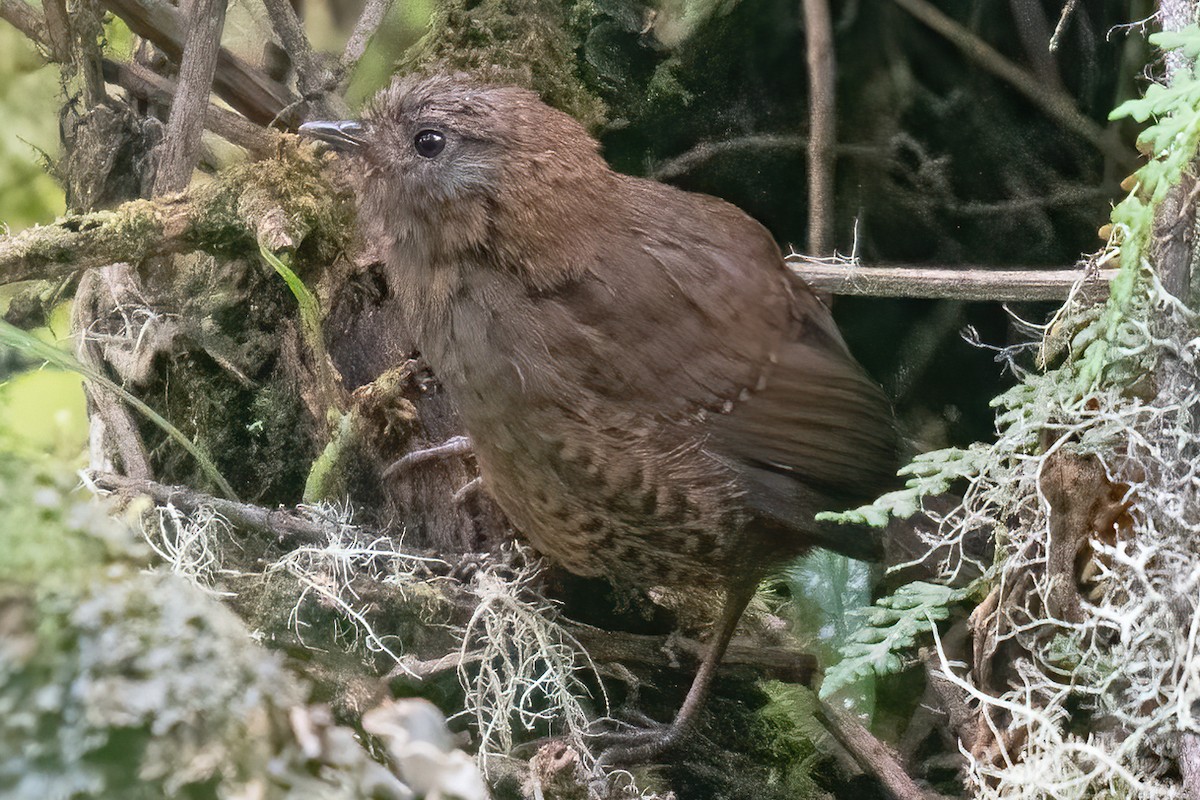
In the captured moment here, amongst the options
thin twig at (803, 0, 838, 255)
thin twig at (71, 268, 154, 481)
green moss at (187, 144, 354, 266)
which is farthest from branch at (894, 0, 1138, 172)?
thin twig at (71, 268, 154, 481)

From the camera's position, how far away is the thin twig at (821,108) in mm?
1883

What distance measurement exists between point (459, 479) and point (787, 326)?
1.75 feet

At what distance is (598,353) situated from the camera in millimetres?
1293

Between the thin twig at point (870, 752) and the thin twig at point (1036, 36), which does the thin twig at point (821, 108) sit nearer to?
the thin twig at point (1036, 36)

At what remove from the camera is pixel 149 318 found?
4.98ft

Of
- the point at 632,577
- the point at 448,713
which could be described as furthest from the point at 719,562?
the point at 448,713

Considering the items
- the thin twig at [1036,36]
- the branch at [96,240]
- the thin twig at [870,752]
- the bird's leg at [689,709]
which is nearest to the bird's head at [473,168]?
the branch at [96,240]

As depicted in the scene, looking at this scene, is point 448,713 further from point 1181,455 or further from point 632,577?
point 1181,455

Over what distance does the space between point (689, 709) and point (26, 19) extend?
1290 mm

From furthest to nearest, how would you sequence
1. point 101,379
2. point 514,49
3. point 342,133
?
1. point 514,49
2. point 342,133
3. point 101,379

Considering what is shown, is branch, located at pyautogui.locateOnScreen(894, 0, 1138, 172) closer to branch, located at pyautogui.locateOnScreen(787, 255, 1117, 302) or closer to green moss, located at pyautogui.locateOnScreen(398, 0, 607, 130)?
branch, located at pyautogui.locateOnScreen(787, 255, 1117, 302)

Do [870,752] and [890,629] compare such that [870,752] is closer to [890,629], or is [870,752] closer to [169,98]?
[890,629]

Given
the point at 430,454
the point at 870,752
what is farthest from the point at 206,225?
the point at 870,752

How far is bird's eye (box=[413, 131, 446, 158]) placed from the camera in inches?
53.6
